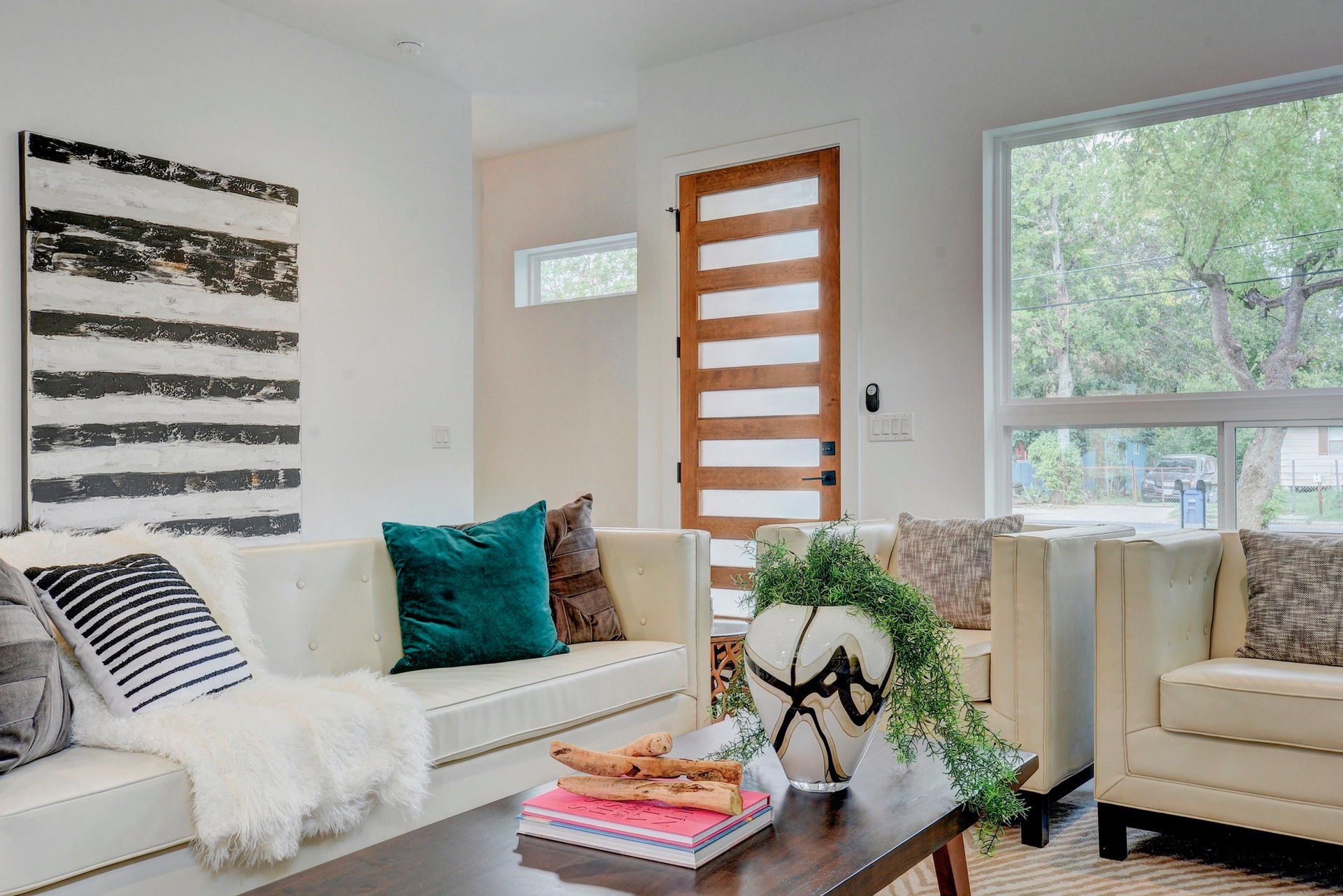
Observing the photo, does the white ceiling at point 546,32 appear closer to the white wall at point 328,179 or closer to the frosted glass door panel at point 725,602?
the white wall at point 328,179

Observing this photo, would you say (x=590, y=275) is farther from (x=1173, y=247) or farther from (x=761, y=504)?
(x=1173, y=247)

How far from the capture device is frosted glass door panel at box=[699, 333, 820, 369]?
4.13m

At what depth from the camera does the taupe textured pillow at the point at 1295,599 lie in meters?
2.32

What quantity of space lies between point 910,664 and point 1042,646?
1.11 m

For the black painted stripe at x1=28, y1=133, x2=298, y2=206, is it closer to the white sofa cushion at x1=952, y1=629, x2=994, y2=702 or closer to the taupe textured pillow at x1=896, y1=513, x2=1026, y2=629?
the taupe textured pillow at x1=896, y1=513, x2=1026, y2=629

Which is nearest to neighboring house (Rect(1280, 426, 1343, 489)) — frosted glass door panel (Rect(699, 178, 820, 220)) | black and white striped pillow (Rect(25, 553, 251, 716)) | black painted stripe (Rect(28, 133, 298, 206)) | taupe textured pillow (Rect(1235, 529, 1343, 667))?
taupe textured pillow (Rect(1235, 529, 1343, 667))

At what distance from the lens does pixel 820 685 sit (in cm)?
140

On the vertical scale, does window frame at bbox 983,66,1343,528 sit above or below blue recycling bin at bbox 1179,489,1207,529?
above

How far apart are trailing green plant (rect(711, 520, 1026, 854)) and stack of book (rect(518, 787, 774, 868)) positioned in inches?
10.0

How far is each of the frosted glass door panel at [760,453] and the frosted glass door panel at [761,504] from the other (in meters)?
0.13

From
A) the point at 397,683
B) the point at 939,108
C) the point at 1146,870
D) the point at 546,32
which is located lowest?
the point at 1146,870

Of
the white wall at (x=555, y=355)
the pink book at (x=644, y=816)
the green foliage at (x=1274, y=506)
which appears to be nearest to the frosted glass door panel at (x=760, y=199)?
the white wall at (x=555, y=355)

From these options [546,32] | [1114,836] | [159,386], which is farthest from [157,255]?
[1114,836]

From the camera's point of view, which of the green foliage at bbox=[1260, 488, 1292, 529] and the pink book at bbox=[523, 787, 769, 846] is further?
the green foliage at bbox=[1260, 488, 1292, 529]
